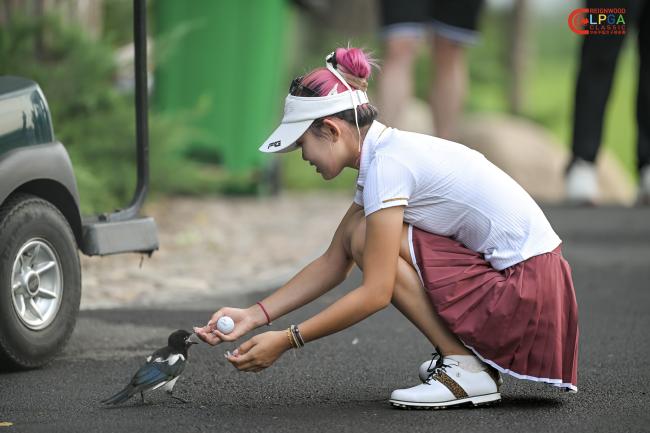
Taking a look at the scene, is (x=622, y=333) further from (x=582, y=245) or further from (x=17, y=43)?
(x=17, y=43)

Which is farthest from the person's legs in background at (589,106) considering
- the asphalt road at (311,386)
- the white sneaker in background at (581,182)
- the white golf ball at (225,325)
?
the white golf ball at (225,325)

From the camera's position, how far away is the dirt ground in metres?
6.06

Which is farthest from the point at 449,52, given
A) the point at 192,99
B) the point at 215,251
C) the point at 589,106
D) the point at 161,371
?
the point at 161,371

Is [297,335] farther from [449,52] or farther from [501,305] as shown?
[449,52]

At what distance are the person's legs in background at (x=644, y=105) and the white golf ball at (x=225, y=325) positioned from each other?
536 cm

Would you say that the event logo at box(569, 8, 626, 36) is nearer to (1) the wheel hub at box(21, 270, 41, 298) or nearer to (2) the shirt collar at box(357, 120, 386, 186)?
(2) the shirt collar at box(357, 120, 386, 186)

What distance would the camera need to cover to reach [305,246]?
745 cm

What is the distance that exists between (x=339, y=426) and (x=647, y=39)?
5.85 metres

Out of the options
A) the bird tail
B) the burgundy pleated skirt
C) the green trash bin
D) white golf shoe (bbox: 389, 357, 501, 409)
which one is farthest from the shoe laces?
the green trash bin

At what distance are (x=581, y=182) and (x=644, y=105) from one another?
0.84 meters

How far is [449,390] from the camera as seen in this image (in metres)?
3.67

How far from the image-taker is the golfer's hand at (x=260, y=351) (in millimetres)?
3516

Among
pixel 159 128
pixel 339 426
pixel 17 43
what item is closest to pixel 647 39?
pixel 159 128

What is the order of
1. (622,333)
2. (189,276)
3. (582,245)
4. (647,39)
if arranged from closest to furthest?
(622,333) < (189,276) < (582,245) < (647,39)
